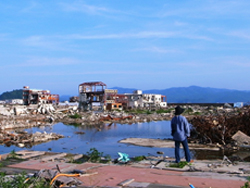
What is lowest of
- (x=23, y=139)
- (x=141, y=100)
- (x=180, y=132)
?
(x=23, y=139)

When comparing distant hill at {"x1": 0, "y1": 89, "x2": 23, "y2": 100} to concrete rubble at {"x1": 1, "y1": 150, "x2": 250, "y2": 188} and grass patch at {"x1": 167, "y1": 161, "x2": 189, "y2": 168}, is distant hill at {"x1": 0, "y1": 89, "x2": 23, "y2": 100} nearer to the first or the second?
concrete rubble at {"x1": 1, "y1": 150, "x2": 250, "y2": 188}

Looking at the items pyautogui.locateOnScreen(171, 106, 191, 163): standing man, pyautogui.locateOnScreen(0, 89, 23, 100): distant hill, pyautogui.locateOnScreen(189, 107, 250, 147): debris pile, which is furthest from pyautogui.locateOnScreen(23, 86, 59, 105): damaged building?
pyautogui.locateOnScreen(0, 89, 23, 100): distant hill

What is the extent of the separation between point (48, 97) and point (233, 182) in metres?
65.5

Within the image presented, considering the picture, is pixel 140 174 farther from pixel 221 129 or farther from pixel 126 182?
pixel 221 129

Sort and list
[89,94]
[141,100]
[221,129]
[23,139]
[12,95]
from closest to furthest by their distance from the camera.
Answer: [221,129] < [23,139] < [89,94] < [141,100] < [12,95]

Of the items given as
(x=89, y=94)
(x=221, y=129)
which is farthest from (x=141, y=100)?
(x=221, y=129)

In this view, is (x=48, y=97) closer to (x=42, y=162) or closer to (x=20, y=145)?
(x=20, y=145)

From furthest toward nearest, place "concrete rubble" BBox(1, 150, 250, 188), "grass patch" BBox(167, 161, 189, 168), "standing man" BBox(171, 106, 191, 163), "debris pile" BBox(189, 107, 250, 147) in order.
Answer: "debris pile" BBox(189, 107, 250, 147) → "standing man" BBox(171, 106, 191, 163) → "grass patch" BBox(167, 161, 189, 168) → "concrete rubble" BBox(1, 150, 250, 188)

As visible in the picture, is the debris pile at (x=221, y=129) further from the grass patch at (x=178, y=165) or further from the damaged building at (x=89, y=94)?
the damaged building at (x=89, y=94)

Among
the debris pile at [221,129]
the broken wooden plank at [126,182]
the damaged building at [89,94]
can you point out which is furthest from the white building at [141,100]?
the broken wooden plank at [126,182]

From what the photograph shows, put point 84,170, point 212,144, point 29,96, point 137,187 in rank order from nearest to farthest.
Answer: point 137,187, point 84,170, point 212,144, point 29,96

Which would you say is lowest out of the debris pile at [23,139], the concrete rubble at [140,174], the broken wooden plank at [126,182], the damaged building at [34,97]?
the debris pile at [23,139]

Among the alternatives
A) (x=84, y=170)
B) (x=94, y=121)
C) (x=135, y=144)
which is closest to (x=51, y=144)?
(x=135, y=144)

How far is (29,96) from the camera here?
66.3m
